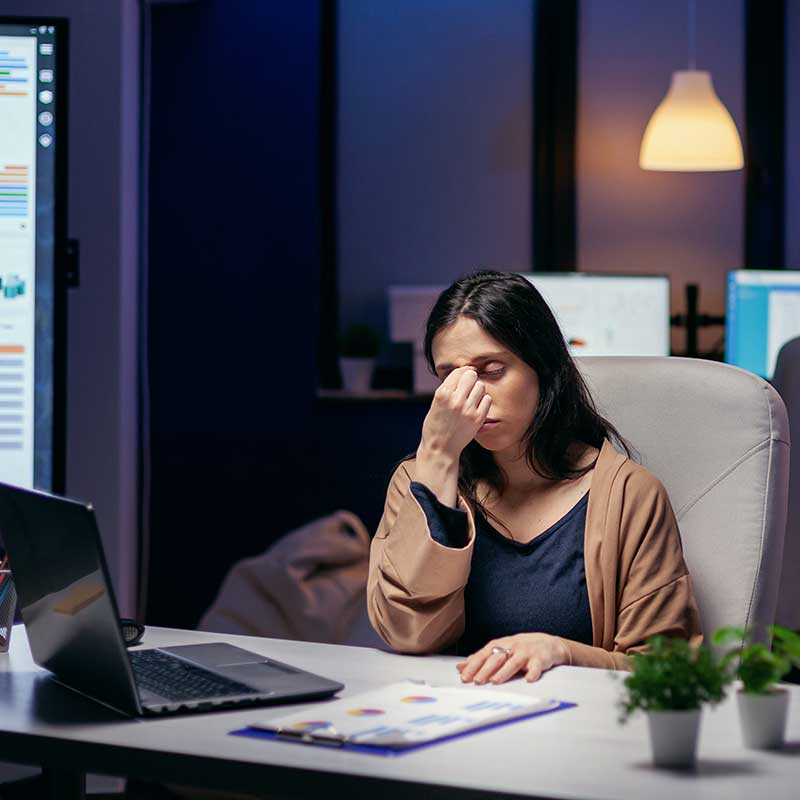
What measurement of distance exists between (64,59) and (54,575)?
1.36 meters

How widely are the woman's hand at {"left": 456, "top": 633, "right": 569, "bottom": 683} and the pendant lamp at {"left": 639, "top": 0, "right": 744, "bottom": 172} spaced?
10.5 feet

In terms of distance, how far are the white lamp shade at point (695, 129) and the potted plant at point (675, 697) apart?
11.7ft

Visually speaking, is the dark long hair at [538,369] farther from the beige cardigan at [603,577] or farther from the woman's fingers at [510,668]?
the woman's fingers at [510,668]

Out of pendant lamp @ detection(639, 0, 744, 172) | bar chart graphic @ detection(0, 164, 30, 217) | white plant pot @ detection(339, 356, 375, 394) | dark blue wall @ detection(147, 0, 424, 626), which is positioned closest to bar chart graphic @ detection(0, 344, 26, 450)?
bar chart graphic @ detection(0, 164, 30, 217)

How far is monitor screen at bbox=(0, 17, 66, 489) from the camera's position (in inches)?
94.3

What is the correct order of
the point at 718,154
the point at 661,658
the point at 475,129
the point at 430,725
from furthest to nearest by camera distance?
the point at 475,129
the point at 718,154
the point at 430,725
the point at 661,658

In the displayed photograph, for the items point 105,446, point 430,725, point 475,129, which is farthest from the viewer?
point 475,129

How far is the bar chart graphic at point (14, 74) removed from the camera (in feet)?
7.86

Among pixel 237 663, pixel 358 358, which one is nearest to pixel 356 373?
pixel 358 358

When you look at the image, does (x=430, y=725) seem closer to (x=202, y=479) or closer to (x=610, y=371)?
(x=610, y=371)

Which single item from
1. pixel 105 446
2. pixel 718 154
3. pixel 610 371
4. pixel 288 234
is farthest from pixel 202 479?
pixel 610 371

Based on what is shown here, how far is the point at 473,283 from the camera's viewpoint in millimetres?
1903

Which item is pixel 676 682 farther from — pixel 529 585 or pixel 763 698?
pixel 529 585

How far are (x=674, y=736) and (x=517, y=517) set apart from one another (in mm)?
777
